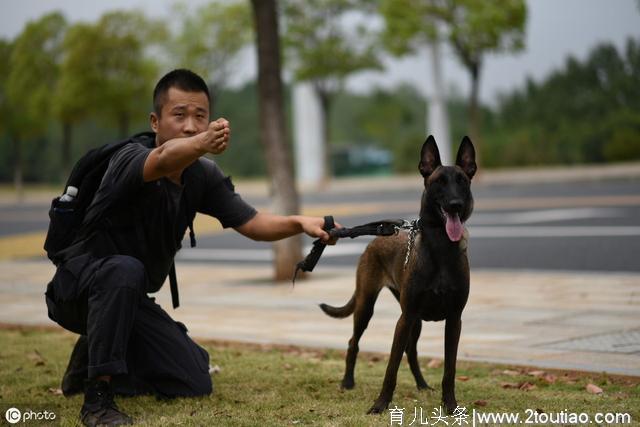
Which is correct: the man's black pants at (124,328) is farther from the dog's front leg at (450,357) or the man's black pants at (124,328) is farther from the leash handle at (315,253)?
the dog's front leg at (450,357)

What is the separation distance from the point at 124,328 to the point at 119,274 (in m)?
0.28

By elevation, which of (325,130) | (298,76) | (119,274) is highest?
(298,76)

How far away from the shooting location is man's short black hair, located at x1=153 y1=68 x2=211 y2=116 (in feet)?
17.6

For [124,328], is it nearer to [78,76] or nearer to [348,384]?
[348,384]

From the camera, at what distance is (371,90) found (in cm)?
5472

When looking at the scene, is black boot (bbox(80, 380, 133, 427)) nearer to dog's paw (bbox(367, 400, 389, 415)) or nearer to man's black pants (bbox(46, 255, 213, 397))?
man's black pants (bbox(46, 255, 213, 397))

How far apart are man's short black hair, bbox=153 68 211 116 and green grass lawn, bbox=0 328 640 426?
163cm

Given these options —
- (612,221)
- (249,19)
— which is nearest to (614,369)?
(612,221)

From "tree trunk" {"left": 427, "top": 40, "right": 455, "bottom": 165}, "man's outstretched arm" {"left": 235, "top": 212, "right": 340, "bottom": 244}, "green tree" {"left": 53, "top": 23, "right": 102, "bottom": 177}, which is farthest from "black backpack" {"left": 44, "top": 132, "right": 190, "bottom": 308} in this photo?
"green tree" {"left": 53, "top": 23, "right": 102, "bottom": 177}

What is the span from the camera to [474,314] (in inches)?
343

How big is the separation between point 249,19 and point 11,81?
13.2 metres

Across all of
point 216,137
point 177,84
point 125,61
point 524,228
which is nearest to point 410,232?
point 216,137

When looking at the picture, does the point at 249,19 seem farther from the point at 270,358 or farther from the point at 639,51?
the point at 270,358

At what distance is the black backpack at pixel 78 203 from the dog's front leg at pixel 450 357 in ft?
6.37
